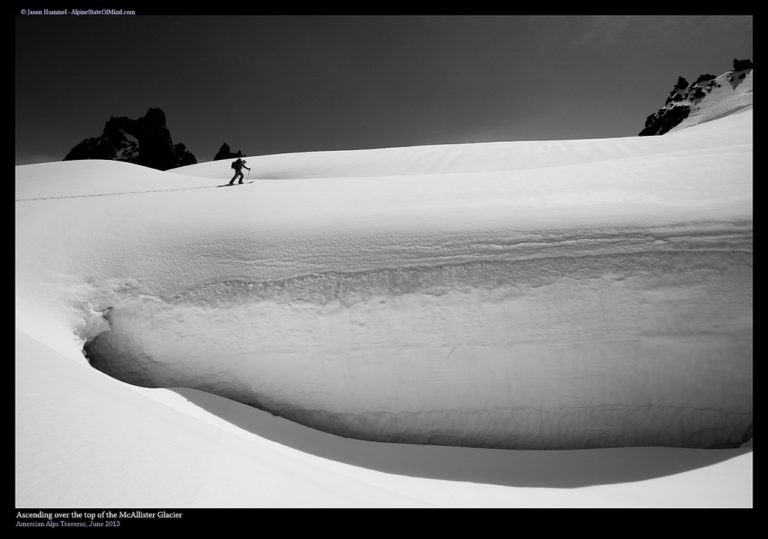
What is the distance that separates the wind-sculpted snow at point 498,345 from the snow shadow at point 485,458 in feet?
0.29

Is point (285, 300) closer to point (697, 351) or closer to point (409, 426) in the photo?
point (409, 426)

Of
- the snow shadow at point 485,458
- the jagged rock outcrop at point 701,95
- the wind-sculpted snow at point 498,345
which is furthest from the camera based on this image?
the jagged rock outcrop at point 701,95

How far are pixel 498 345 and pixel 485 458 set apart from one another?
32.0 inches

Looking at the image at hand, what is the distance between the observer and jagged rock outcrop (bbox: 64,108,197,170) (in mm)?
23500

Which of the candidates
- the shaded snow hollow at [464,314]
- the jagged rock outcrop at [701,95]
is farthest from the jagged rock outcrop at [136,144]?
the jagged rock outcrop at [701,95]

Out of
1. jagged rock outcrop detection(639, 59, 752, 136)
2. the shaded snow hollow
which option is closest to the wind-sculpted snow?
the shaded snow hollow

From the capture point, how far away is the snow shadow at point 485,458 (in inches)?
98.7

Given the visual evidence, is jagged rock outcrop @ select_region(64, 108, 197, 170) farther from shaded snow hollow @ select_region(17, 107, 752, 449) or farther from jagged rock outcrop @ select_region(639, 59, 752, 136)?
jagged rock outcrop @ select_region(639, 59, 752, 136)

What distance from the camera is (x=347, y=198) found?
4453 mm

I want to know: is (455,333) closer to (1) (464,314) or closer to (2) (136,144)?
(1) (464,314)

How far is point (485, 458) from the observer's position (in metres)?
2.69

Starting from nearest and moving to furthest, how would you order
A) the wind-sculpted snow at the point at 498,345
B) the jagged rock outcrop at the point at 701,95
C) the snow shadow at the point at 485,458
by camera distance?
the snow shadow at the point at 485,458 < the wind-sculpted snow at the point at 498,345 < the jagged rock outcrop at the point at 701,95

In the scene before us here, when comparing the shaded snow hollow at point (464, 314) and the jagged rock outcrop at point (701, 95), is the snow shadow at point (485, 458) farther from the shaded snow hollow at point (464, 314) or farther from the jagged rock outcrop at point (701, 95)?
the jagged rock outcrop at point (701, 95)
